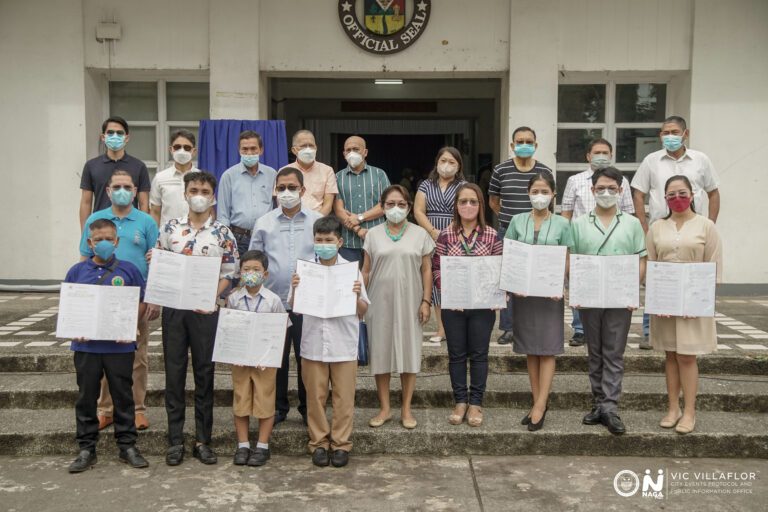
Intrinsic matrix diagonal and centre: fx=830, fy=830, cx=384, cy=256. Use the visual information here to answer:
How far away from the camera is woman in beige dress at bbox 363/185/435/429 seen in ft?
17.6

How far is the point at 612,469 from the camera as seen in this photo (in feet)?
16.7

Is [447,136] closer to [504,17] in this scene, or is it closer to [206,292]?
[504,17]

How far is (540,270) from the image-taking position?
5215 millimetres

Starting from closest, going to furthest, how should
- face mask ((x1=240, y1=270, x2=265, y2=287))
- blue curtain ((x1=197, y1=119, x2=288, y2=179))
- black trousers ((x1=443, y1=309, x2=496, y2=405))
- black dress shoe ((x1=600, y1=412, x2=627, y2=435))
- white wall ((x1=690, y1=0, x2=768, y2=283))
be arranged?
1. face mask ((x1=240, y1=270, x2=265, y2=287))
2. black dress shoe ((x1=600, y1=412, x2=627, y2=435))
3. black trousers ((x1=443, y1=309, x2=496, y2=405))
4. blue curtain ((x1=197, y1=119, x2=288, y2=179))
5. white wall ((x1=690, y1=0, x2=768, y2=283))

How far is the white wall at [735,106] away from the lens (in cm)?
938

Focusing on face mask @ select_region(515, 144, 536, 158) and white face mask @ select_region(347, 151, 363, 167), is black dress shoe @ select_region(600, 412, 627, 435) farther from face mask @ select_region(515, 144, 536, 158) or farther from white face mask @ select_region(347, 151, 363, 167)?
white face mask @ select_region(347, 151, 363, 167)

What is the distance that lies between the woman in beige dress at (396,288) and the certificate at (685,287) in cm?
146

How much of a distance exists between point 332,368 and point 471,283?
1034 mm

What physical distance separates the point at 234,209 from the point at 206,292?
3.59 ft

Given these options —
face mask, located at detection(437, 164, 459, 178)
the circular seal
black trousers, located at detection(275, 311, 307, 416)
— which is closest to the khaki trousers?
black trousers, located at detection(275, 311, 307, 416)

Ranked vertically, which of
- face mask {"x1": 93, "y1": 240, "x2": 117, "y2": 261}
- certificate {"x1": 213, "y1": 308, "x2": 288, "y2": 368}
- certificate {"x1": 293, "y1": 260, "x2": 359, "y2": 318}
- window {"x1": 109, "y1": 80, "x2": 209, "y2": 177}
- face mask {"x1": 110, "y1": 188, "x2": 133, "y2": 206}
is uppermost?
window {"x1": 109, "y1": 80, "x2": 209, "y2": 177}

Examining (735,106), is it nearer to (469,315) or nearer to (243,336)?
(469,315)

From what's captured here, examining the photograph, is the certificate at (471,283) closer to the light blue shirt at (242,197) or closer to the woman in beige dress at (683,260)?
the woman in beige dress at (683,260)

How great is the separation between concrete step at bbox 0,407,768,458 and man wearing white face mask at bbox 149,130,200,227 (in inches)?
64.5
